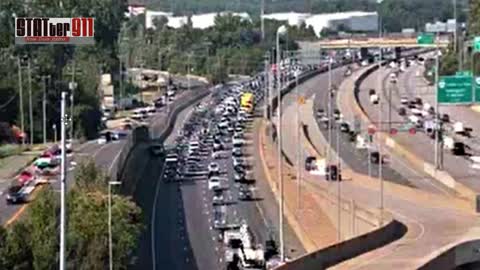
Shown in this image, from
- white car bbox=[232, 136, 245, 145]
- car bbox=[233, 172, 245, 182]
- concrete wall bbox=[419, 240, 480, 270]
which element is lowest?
car bbox=[233, 172, 245, 182]

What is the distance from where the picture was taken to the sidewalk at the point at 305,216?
143 feet

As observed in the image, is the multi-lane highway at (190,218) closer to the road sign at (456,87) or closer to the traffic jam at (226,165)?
the traffic jam at (226,165)

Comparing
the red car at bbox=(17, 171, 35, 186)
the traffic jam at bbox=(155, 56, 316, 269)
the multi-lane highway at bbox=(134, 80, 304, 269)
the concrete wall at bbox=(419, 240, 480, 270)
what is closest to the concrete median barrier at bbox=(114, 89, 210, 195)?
the multi-lane highway at bbox=(134, 80, 304, 269)

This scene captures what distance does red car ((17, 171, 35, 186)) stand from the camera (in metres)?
54.3

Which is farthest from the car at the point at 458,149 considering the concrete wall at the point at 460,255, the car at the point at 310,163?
the concrete wall at the point at 460,255

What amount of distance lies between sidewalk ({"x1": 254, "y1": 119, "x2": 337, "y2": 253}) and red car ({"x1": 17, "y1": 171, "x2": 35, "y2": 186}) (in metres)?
8.58

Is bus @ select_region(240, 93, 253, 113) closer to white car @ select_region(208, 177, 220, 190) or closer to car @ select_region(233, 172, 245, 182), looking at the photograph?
car @ select_region(233, 172, 245, 182)

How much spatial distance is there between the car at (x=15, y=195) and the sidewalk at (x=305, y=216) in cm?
812

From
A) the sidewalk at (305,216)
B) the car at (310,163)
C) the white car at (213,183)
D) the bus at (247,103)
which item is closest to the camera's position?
the sidewalk at (305,216)

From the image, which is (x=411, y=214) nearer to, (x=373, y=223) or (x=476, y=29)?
(x=373, y=223)

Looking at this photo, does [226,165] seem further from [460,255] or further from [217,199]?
[460,255]

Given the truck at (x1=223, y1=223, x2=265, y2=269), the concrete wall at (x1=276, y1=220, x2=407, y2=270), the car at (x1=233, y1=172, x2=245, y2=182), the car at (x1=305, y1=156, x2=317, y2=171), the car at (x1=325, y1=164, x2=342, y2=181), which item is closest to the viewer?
the concrete wall at (x1=276, y1=220, x2=407, y2=270)

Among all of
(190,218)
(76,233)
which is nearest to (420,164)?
(190,218)

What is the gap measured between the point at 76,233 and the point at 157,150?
3815 cm
